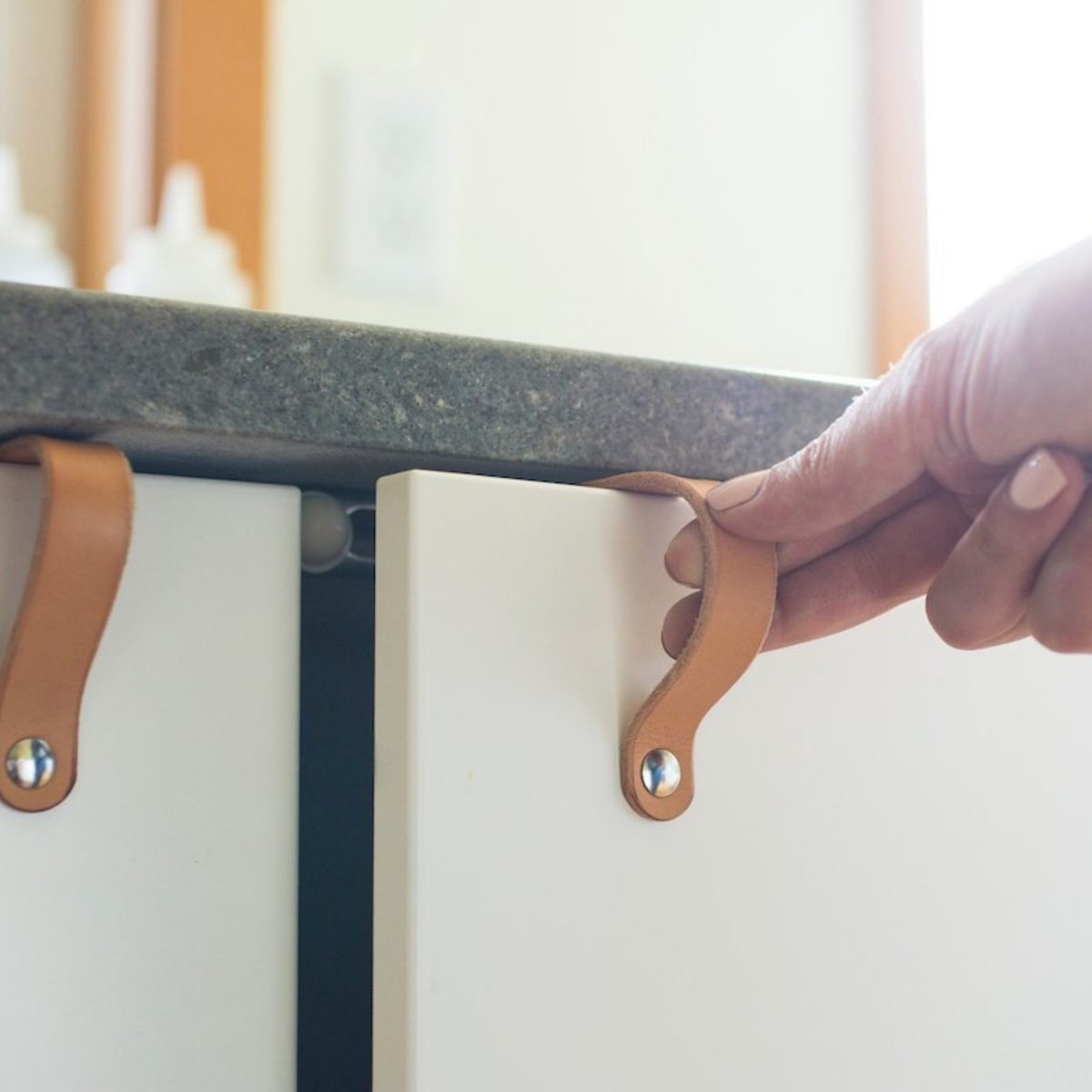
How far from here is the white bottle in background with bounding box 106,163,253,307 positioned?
5.55ft

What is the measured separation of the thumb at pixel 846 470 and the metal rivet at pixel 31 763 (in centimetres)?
17

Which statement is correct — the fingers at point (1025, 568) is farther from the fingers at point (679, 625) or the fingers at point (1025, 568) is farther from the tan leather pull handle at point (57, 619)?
the tan leather pull handle at point (57, 619)

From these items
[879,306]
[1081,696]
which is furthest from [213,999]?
[879,306]

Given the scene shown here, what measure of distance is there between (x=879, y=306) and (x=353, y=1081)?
2.11m

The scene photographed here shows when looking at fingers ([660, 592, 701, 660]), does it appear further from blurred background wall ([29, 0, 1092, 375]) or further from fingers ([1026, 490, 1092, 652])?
blurred background wall ([29, 0, 1092, 375])

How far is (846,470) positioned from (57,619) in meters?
0.19

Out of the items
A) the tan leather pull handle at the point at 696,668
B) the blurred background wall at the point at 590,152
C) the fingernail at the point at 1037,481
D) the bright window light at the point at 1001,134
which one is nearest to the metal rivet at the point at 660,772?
the tan leather pull handle at the point at 696,668

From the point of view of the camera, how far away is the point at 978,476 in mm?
390

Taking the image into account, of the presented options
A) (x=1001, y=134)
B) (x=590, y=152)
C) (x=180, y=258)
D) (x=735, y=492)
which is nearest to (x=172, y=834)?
(x=735, y=492)

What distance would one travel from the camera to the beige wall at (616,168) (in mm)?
2023

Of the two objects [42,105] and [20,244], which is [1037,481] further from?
[42,105]

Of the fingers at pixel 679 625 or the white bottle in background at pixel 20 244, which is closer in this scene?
the fingers at pixel 679 625

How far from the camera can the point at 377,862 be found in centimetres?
36

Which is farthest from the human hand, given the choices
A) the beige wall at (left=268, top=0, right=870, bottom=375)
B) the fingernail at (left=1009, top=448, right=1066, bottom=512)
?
the beige wall at (left=268, top=0, right=870, bottom=375)
